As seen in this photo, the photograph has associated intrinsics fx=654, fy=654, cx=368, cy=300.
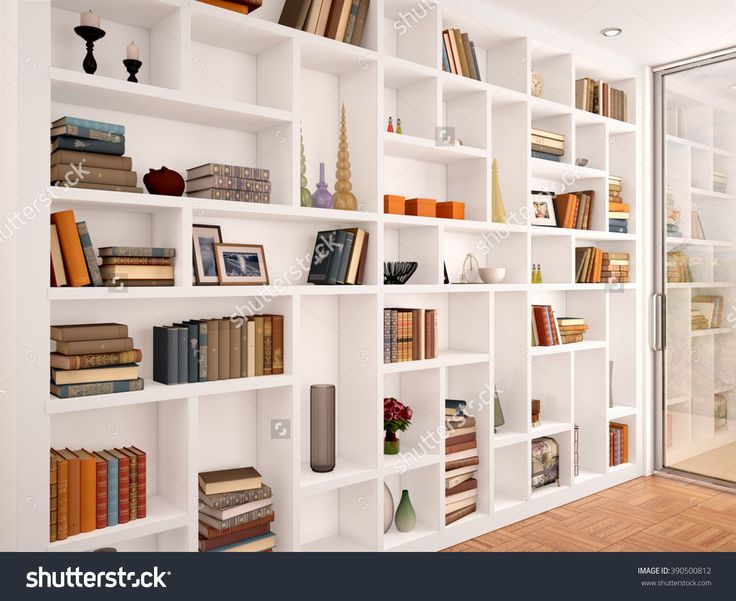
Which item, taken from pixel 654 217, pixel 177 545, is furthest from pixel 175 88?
pixel 654 217

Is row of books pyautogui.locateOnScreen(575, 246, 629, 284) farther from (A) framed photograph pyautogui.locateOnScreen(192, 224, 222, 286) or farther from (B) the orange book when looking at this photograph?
(B) the orange book

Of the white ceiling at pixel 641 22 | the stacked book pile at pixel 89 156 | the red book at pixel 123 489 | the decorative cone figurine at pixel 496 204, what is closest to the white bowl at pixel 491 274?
the decorative cone figurine at pixel 496 204

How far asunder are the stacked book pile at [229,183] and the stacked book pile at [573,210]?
2002 mm

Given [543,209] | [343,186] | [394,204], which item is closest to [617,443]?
[543,209]

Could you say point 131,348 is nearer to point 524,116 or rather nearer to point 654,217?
point 524,116

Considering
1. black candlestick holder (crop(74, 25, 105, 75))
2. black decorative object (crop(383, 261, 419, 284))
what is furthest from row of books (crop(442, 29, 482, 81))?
black candlestick holder (crop(74, 25, 105, 75))

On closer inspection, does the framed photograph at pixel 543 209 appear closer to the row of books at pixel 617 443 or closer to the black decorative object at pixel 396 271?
the black decorative object at pixel 396 271

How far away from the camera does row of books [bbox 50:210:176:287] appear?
213cm

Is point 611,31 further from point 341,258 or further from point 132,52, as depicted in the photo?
point 132,52

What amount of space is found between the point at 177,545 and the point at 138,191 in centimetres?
131

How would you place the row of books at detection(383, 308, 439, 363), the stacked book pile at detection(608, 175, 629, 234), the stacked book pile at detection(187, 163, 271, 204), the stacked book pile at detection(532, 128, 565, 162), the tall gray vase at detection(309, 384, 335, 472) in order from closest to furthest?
the stacked book pile at detection(187, 163, 271, 204), the tall gray vase at detection(309, 384, 335, 472), the row of books at detection(383, 308, 439, 363), the stacked book pile at detection(532, 128, 565, 162), the stacked book pile at detection(608, 175, 629, 234)

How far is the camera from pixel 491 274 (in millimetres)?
3375

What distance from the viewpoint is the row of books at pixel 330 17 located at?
2.72 m

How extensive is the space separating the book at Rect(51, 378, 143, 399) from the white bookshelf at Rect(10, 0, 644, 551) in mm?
30
